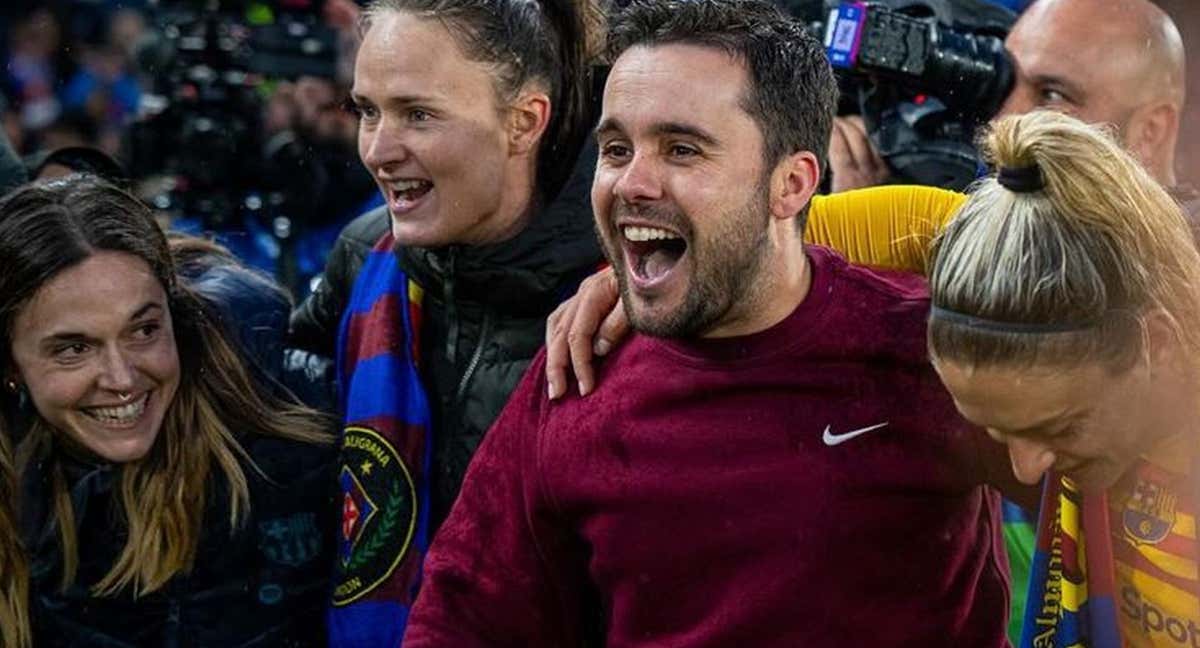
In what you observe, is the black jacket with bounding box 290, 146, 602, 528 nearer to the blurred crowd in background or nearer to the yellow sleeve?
the yellow sleeve

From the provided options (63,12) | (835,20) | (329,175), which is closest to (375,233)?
(835,20)

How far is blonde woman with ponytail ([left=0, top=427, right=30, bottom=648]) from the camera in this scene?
3.04 metres

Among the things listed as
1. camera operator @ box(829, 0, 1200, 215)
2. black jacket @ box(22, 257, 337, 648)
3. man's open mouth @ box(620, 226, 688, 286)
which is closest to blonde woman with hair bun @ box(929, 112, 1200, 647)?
man's open mouth @ box(620, 226, 688, 286)

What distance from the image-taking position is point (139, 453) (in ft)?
10.3

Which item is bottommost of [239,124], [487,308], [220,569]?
[239,124]

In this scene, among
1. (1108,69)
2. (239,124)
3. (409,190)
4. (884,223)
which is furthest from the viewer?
(239,124)

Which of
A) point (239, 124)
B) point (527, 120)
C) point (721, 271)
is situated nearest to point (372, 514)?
point (527, 120)

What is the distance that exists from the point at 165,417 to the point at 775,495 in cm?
128

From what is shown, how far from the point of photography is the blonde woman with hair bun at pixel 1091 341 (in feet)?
7.05

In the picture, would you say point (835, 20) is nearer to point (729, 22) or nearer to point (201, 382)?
point (729, 22)

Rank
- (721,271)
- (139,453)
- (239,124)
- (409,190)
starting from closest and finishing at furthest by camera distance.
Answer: (721,271) → (409,190) → (139,453) → (239,124)

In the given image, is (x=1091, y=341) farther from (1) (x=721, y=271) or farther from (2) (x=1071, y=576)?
(1) (x=721, y=271)

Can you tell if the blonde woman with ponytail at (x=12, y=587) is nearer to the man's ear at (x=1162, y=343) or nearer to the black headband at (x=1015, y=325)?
the black headband at (x=1015, y=325)

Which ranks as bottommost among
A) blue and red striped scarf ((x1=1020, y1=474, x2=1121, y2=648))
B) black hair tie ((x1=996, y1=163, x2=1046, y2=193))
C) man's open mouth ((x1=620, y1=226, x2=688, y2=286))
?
blue and red striped scarf ((x1=1020, y1=474, x2=1121, y2=648))
